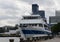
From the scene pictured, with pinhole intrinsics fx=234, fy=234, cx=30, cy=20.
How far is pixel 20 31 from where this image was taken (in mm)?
45125

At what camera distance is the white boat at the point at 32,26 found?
45594mm

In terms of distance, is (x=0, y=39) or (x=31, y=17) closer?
(x=0, y=39)

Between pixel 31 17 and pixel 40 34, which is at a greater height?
pixel 31 17

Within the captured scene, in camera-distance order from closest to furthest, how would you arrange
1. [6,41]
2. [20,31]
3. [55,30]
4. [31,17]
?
[6,41]
[20,31]
[31,17]
[55,30]

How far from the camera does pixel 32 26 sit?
46.9 metres

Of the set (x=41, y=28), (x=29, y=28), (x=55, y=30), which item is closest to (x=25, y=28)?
(x=29, y=28)

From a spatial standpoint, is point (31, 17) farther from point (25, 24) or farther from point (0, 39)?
point (0, 39)

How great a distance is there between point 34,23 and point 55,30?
3180cm

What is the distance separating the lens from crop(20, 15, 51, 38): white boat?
150 ft

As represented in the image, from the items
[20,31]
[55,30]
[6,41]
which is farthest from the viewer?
[55,30]

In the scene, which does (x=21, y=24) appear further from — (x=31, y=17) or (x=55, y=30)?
(x=55, y=30)

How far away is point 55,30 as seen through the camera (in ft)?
258

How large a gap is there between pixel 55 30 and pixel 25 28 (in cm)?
3470

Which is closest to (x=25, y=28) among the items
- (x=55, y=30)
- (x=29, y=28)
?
(x=29, y=28)
